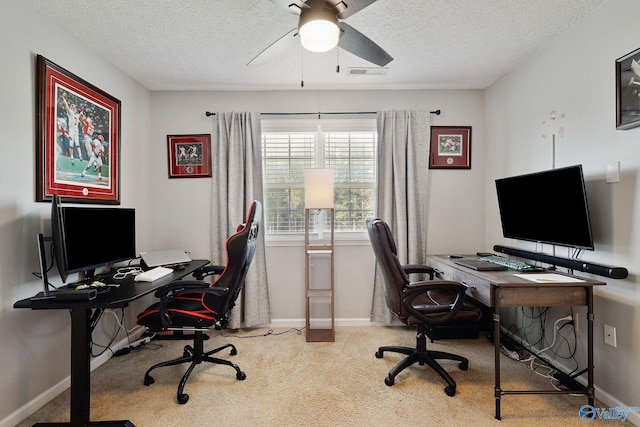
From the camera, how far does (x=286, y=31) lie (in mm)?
2158

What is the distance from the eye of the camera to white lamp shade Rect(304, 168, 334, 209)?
2.75 meters

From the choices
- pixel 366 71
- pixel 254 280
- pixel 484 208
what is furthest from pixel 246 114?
pixel 484 208

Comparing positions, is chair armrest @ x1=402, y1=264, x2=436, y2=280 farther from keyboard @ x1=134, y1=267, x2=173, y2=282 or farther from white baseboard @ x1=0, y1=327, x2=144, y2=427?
white baseboard @ x1=0, y1=327, x2=144, y2=427

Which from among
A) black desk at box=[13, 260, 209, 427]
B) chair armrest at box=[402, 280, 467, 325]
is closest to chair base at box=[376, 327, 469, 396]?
chair armrest at box=[402, 280, 467, 325]

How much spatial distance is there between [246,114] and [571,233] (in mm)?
2909

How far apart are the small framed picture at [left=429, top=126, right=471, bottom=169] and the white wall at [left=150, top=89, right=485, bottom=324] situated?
0.22 ft

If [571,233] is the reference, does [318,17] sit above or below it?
above

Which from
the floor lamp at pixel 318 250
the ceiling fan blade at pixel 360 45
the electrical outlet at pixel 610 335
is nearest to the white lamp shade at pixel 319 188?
the floor lamp at pixel 318 250

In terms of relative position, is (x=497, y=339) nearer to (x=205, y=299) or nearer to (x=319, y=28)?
(x=205, y=299)

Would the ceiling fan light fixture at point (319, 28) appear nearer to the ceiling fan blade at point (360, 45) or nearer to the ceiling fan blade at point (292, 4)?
the ceiling fan blade at point (292, 4)

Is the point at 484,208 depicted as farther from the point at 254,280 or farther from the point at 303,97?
the point at 254,280

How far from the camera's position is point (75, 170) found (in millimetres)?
2145

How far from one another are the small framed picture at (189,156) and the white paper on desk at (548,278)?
2952mm

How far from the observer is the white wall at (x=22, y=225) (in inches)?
66.1
